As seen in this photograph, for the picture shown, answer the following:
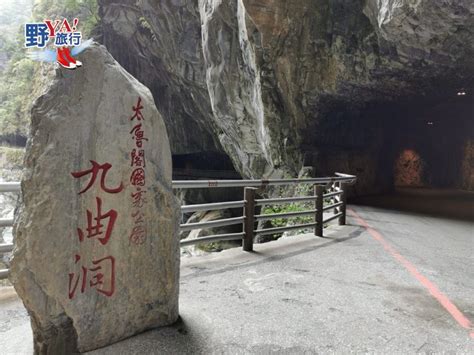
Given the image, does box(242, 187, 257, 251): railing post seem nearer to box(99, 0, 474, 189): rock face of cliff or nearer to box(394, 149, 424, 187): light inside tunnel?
box(99, 0, 474, 189): rock face of cliff

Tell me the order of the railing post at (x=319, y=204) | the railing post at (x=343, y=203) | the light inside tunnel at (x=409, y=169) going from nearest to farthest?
1. the railing post at (x=319, y=204)
2. the railing post at (x=343, y=203)
3. the light inside tunnel at (x=409, y=169)

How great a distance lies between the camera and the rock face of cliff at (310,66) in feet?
29.1

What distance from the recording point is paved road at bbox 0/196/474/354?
264 cm

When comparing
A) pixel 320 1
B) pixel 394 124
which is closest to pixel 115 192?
pixel 320 1

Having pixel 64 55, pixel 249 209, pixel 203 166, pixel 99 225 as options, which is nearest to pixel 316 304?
pixel 249 209

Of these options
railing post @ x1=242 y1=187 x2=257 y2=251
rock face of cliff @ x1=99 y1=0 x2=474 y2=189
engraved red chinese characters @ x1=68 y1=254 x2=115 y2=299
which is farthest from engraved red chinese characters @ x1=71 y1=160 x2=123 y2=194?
rock face of cliff @ x1=99 y1=0 x2=474 y2=189

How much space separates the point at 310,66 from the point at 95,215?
434 inches

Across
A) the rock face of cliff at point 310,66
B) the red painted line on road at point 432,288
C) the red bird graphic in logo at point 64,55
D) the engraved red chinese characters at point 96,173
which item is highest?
the rock face of cliff at point 310,66

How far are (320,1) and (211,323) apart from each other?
1134 cm

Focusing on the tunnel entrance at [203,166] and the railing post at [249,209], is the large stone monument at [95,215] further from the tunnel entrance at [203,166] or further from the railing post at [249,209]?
the tunnel entrance at [203,166]

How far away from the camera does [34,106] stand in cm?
228

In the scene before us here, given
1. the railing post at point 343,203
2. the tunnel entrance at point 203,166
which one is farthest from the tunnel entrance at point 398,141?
the tunnel entrance at point 203,166

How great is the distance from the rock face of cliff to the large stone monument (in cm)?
751

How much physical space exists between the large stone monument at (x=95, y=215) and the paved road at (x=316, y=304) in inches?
13.5
